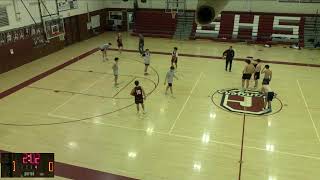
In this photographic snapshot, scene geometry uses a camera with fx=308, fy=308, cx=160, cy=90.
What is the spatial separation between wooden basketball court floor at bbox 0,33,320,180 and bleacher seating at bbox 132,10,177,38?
303 inches

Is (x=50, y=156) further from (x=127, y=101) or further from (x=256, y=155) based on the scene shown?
(x=127, y=101)

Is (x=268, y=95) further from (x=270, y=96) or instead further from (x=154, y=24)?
(x=154, y=24)

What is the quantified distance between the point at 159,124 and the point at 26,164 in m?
6.37

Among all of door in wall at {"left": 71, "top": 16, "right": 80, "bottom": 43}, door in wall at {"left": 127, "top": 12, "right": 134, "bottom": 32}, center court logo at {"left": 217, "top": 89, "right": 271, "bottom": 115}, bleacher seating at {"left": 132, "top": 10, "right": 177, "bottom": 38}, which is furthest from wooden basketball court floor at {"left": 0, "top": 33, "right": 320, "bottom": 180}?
door in wall at {"left": 127, "top": 12, "right": 134, "bottom": 32}

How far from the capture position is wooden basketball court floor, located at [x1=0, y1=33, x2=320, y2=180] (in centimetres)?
818

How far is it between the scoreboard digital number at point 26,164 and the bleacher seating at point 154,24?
2031 centimetres

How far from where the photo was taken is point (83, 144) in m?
9.30

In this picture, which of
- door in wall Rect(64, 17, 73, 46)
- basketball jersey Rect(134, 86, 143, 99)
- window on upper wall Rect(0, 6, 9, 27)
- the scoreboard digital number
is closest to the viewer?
the scoreboard digital number

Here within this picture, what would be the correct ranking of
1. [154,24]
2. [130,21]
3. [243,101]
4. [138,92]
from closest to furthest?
[138,92] → [243,101] → [154,24] → [130,21]

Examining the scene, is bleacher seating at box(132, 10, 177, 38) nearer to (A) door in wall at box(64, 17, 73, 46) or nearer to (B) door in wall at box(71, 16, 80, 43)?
(B) door in wall at box(71, 16, 80, 43)

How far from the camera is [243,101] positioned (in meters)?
12.3

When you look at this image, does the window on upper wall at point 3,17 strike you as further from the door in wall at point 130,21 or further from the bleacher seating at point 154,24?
the door in wall at point 130,21

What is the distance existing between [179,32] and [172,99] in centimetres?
1241

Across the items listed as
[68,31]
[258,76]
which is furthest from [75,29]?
[258,76]
